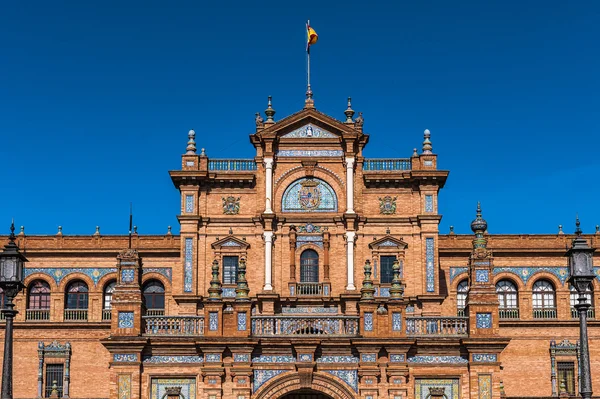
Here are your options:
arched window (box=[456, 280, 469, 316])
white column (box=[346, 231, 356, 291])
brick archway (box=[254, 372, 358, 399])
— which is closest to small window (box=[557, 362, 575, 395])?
arched window (box=[456, 280, 469, 316])

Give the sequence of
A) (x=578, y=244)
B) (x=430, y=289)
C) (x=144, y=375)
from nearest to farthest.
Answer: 1. (x=578, y=244)
2. (x=144, y=375)
3. (x=430, y=289)

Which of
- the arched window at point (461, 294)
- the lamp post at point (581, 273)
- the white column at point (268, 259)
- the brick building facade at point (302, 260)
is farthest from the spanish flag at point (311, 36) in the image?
the lamp post at point (581, 273)

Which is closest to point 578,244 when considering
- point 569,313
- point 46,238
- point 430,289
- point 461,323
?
point 461,323

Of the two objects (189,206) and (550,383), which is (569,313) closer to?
(550,383)

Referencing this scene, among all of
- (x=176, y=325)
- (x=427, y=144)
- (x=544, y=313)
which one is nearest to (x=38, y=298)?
(x=427, y=144)

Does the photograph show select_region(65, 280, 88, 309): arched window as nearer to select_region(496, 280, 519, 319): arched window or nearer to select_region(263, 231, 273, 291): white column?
select_region(263, 231, 273, 291): white column

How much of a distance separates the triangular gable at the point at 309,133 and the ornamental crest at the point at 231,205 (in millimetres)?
4002

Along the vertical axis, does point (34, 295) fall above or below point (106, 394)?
above

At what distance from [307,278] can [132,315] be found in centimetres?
1873

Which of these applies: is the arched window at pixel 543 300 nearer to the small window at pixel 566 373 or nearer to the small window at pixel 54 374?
the small window at pixel 566 373

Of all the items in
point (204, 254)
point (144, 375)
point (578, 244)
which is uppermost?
point (204, 254)

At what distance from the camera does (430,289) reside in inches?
2024

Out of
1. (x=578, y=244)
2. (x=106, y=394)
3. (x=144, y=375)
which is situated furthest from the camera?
(x=106, y=394)

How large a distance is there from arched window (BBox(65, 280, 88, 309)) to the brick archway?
85.8ft
